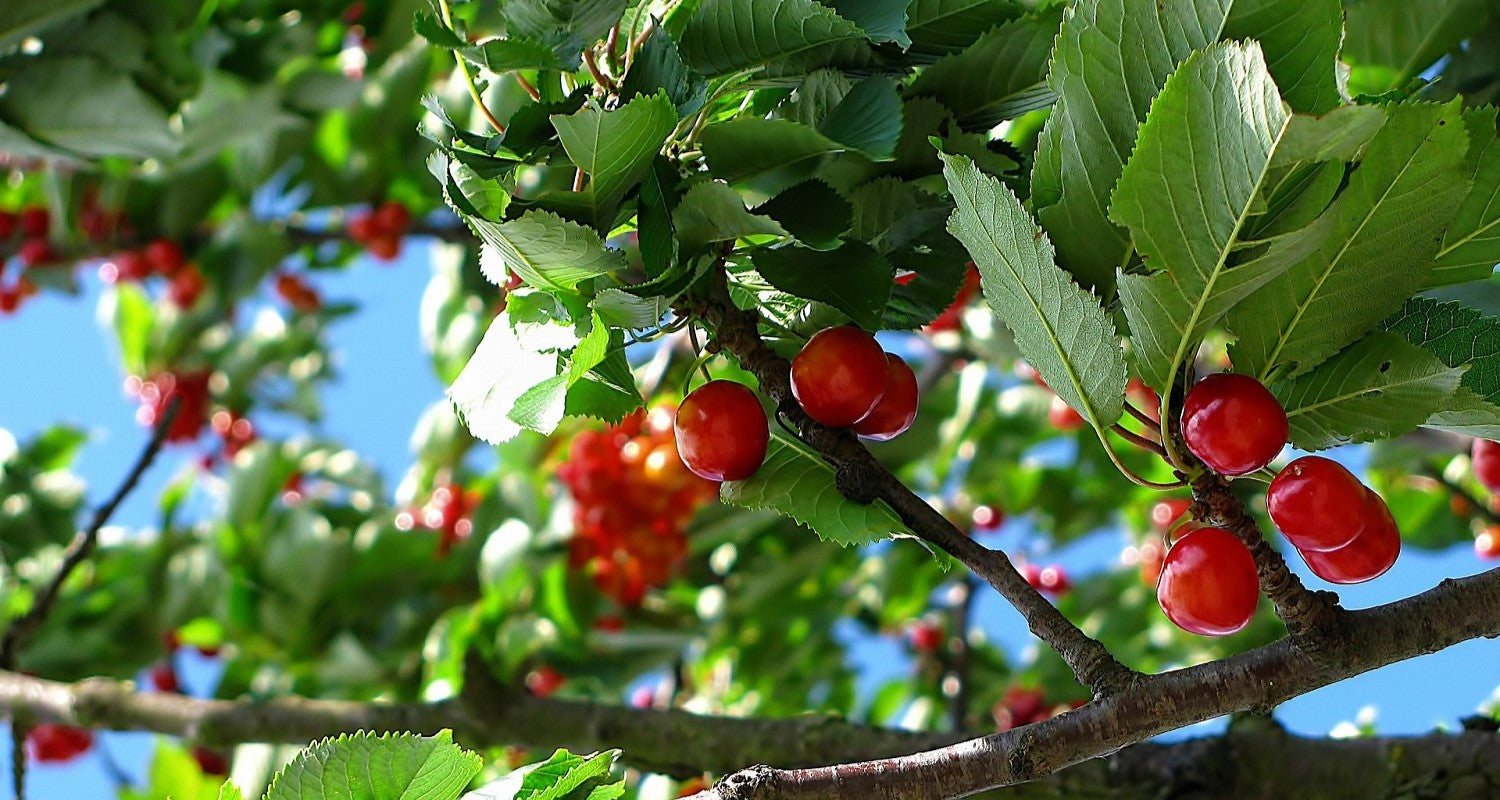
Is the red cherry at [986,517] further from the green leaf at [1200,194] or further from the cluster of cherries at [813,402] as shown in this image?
the green leaf at [1200,194]

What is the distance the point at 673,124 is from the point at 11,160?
3619 mm

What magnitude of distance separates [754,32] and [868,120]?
0.12m

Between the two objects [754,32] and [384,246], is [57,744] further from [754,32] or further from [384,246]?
[754,32]

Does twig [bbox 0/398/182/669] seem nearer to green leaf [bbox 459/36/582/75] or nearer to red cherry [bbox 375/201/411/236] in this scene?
red cherry [bbox 375/201/411/236]

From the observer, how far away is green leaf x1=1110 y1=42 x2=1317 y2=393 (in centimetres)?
77

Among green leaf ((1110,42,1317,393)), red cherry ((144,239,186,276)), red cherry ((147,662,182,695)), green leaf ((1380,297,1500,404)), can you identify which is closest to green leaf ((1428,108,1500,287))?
green leaf ((1380,297,1500,404))

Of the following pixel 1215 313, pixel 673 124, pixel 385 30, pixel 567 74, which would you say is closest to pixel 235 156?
pixel 385 30

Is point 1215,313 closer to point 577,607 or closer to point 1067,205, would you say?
point 1067,205

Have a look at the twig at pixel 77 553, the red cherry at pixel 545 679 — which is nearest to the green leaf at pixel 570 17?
the twig at pixel 77 553

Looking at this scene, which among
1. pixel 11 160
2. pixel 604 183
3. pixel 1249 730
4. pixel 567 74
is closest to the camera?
pixel 604 183

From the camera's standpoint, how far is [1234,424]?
2.85 ft

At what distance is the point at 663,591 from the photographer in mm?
3322

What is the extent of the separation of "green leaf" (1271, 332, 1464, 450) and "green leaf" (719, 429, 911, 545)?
31 cm

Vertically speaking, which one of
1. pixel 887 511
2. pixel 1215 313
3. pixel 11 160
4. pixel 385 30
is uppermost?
pixel 1215 313
